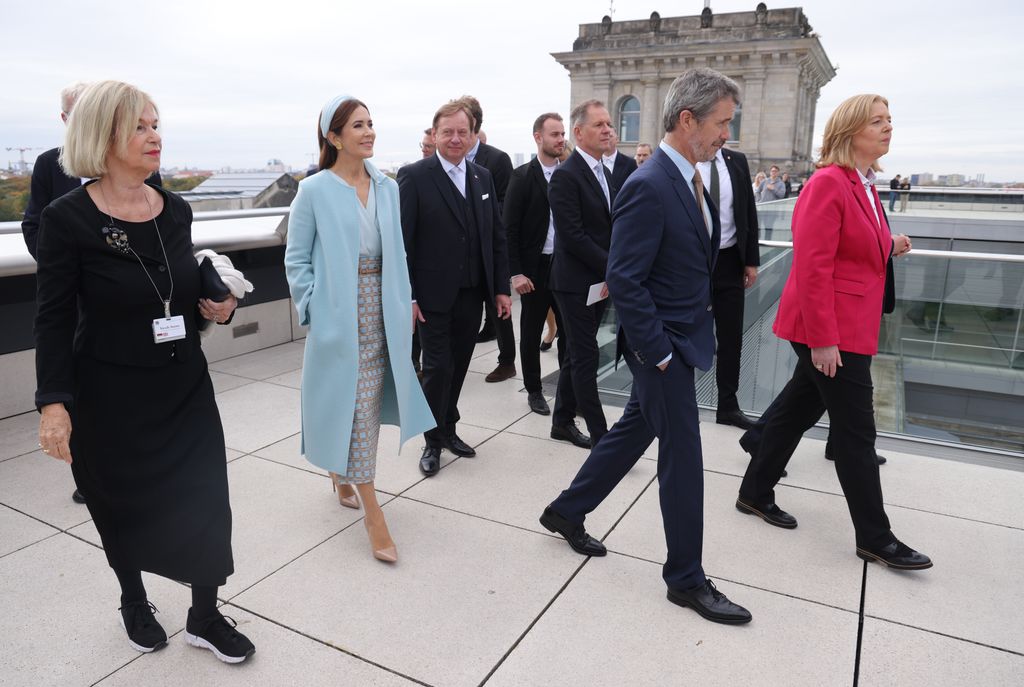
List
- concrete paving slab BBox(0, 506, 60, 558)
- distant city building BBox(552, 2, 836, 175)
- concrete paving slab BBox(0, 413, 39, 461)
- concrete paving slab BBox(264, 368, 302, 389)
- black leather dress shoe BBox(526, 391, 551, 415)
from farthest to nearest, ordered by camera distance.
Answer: distant city building BBox(552, 2, 836, 175) → concrete paving slab BBox(264, 368, 302, 389) → black leather dress shoe BBox(526, 391, 551, 415) → concrete paving slab BBox(0, 413, 39, 461) → concrete paving slab BBox(0, 506, 60, 558)

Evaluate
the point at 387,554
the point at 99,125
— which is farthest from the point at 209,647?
the point at 99,125

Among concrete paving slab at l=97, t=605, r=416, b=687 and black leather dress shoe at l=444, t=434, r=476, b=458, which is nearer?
concrete paving slab at l=97, t=605, r=416, b=687

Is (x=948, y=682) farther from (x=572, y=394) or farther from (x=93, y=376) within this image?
(x=93, y=376)

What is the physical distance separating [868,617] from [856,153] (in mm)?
1884

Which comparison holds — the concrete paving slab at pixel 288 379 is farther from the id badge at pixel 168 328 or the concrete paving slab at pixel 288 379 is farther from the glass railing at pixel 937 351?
the id badge at pixel 168 328

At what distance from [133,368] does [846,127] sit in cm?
289

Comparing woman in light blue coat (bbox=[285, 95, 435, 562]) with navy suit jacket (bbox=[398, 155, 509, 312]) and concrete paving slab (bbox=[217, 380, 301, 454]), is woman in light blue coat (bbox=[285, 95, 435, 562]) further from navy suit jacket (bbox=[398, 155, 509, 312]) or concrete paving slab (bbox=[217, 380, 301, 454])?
concrete paving slab (bbox=[217, 380, 301, 454])

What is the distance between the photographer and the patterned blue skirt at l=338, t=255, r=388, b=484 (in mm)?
3188

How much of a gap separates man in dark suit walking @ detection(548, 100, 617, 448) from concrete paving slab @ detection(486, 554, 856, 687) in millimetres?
1444

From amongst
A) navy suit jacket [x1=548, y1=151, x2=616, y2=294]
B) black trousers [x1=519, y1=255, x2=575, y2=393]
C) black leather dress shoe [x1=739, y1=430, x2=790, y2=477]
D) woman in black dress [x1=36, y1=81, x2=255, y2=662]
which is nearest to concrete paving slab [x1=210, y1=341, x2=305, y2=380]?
black trousers [x1=519, y1=255, x2=575, y2=393]

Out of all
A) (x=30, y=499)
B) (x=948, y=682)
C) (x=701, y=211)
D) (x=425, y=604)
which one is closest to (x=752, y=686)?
(x=948, y=682)

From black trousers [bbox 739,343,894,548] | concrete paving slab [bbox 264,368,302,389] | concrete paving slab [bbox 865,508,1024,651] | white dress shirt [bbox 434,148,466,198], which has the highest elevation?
white dress shirt [bbox 434,148,466,198]

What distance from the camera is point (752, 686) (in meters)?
2.35

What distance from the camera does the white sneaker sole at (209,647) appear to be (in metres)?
2.45
